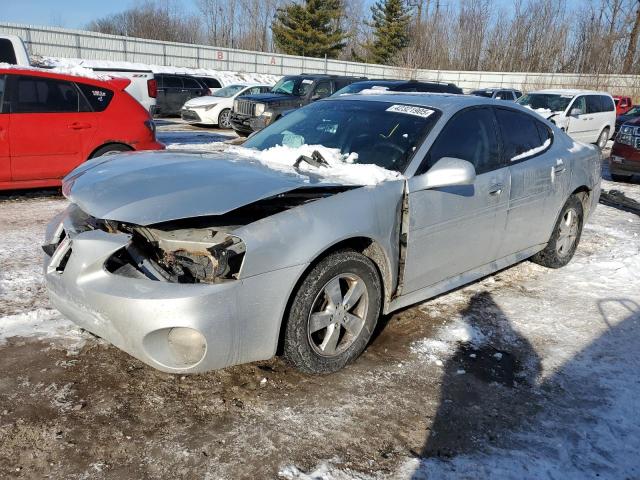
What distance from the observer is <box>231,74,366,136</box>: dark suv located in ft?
44.8

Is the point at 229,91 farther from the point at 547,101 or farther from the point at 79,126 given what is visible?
the point at 79,126

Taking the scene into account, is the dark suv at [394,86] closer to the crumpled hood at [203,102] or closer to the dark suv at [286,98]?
the dark suv at [286,98]

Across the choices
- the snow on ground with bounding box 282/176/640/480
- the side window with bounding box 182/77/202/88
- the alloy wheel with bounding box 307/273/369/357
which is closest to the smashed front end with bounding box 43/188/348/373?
the alloy wheel with bounding box 307/273/369/357

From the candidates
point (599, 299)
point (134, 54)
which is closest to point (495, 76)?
point (134, 54)

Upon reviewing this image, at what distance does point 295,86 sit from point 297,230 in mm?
12792

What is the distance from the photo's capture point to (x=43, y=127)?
6594mm

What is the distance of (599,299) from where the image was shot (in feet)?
14.9

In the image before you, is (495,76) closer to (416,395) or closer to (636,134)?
(636,134)

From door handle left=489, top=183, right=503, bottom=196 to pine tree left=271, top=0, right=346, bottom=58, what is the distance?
50.2 metres

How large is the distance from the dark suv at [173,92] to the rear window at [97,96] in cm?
1289

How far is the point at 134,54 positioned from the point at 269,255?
105 ft

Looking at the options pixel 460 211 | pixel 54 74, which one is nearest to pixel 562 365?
pixel 460 211

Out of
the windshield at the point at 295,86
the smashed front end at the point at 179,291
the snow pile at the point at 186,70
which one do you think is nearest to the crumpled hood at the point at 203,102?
the windshield at the point at 295,86

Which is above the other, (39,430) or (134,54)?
(134,54)
